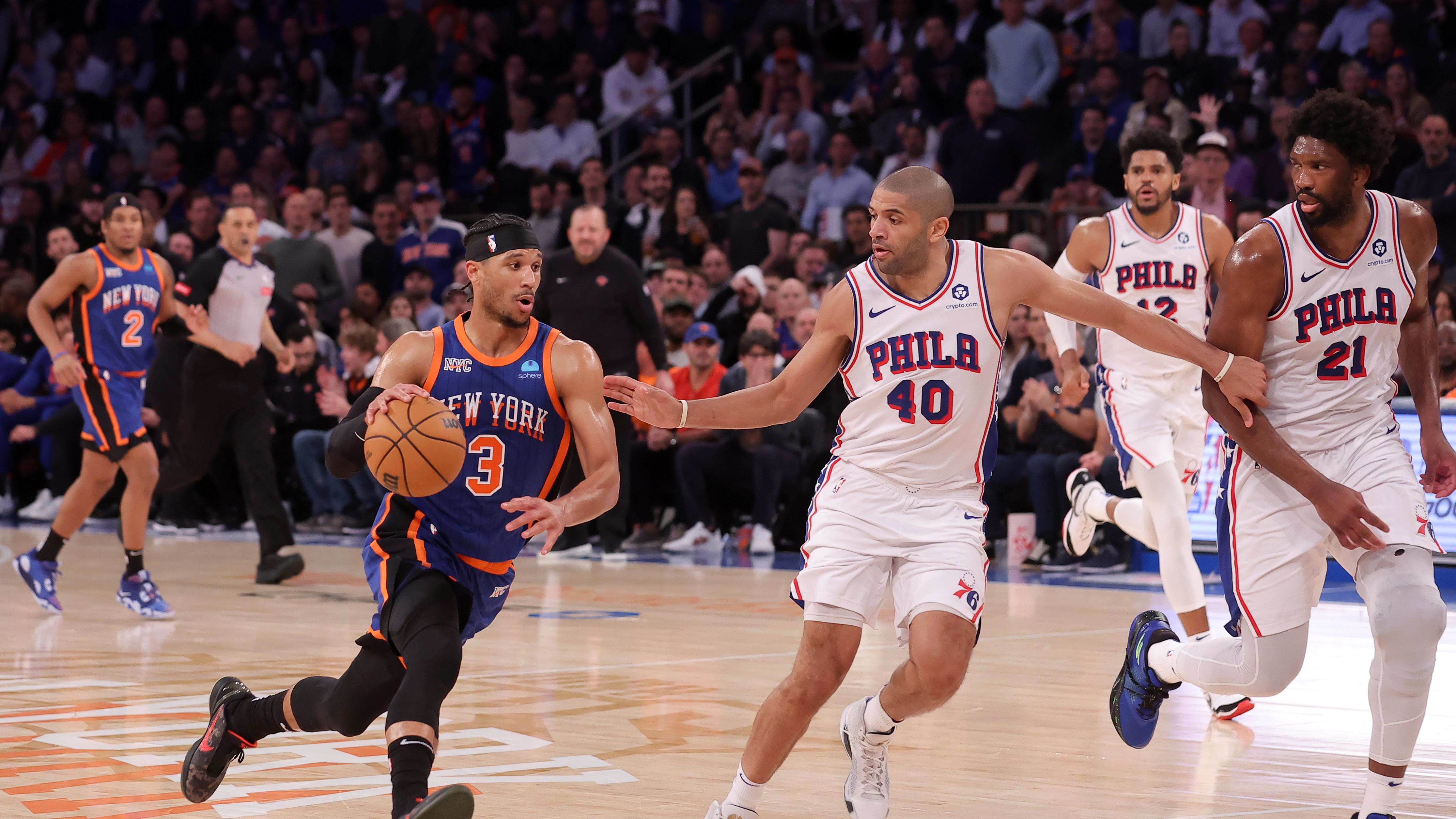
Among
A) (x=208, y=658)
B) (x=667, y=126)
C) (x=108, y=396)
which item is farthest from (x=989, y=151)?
(x=208, y=658)

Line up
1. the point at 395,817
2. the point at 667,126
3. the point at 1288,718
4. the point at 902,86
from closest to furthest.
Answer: the point at 395,817, the point at 1288,718, the point at 902,86, the point at 667,126

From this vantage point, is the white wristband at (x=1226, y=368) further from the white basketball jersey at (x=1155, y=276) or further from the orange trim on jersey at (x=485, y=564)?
the white basketball jersey at (x=1155, y=276)

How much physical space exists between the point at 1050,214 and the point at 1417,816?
32.4 feet

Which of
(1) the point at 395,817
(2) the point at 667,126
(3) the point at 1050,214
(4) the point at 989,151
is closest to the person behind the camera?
(1) the point at 395,817

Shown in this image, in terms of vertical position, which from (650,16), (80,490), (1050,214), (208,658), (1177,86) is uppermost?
(650,16)

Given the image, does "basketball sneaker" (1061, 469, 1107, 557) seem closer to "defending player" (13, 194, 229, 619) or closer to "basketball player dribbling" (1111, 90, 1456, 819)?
"basketball player dribbling" (1111, 90, 1456, 819)

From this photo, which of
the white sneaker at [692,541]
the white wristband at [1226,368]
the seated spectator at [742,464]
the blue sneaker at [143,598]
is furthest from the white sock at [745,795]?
the white sneaker at [692,541]

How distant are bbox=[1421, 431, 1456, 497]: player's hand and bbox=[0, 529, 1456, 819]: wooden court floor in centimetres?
98

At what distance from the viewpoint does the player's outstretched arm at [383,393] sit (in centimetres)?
461

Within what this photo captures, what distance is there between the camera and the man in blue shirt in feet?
55.1

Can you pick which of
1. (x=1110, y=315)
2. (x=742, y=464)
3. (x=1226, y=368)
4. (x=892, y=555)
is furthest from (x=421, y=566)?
(x=742, y=464)

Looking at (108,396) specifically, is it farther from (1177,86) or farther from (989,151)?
(1177,86)

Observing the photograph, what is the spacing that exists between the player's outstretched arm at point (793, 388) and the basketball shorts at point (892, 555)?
297 mm

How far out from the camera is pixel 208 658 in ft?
25.7
